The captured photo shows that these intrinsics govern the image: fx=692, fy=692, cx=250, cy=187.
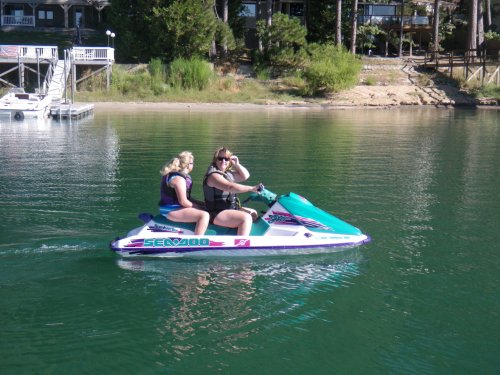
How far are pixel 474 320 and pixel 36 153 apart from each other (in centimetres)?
1583

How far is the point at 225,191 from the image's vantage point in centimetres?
953

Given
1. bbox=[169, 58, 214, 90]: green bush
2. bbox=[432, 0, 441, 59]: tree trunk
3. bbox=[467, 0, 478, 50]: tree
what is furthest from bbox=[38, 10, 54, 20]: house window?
bbox=[467, 0, 478, 50]: tree

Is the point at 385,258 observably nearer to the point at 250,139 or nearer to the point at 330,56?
the point at 250,139

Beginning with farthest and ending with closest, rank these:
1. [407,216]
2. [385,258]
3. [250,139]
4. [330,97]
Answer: [330,97], [250,139], [407,216], [385,258]

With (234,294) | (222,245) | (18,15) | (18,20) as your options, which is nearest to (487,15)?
(18,20)

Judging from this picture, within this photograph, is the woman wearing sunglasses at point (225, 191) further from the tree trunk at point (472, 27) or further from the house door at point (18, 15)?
the house door at point (18, 15)

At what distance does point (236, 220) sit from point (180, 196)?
33.2 inches

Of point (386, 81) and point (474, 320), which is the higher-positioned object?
point (386, 81)

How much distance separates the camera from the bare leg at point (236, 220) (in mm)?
9500

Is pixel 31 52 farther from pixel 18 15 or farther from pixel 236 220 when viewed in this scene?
pixel 236 220

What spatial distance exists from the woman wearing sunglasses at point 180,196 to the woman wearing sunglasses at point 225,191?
25 cm

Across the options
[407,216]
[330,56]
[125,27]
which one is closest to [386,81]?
[330,56]

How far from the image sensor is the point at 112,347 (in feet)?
23.2

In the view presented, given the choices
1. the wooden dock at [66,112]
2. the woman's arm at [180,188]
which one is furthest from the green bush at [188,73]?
the woman's arm at [180,188]
